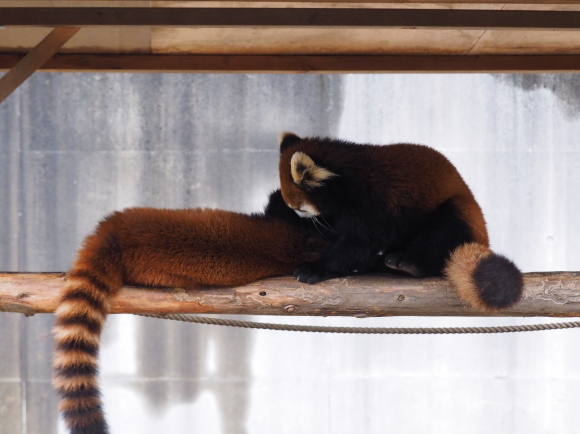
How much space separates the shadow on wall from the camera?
4602mm

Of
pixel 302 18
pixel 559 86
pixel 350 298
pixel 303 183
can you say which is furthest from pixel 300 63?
pixel 559 86

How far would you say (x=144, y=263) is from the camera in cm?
205

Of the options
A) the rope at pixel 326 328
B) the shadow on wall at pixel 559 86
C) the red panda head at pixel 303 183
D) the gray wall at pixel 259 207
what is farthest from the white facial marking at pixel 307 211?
the shadow on wall at pixel 559 86

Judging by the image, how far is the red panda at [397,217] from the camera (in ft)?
6.97

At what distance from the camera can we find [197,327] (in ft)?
14.7

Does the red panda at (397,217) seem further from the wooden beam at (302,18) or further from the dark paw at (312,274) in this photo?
the wooden beam at (302,18)

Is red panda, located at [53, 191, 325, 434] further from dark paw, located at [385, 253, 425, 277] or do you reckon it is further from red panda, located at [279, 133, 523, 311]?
dark paw, located at [385, 253, 425, 277]

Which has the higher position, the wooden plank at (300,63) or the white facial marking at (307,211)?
the wooden plank at (300,63)

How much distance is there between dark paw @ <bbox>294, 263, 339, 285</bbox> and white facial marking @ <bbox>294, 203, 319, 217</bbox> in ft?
1.12

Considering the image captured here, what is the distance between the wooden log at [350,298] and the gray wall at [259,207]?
2348 mm

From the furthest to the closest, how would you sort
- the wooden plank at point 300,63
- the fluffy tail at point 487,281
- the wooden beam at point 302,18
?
1. the wooden plank at point 300,63
2. the wooden beam at point 302,18
3. the fluffy tail at point 487,281

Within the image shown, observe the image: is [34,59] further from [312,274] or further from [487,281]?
[487,281]

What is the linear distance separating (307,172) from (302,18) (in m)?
0.59

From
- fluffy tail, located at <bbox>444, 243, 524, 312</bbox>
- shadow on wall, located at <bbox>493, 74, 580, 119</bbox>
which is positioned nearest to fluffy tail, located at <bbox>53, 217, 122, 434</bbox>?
fluffy tail, located at <bbox>444, 243, 524, 312</bbox>
